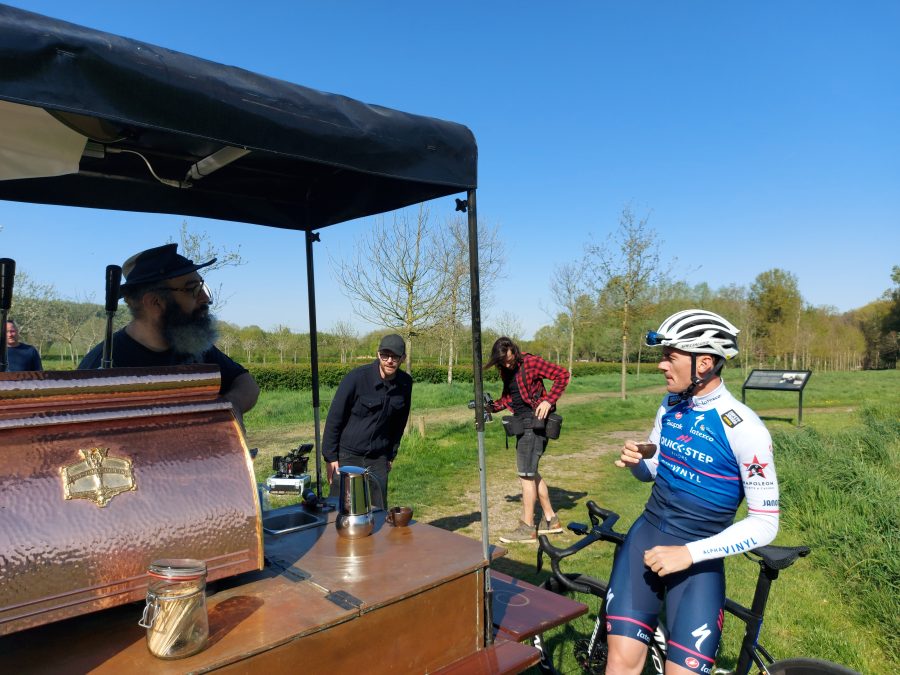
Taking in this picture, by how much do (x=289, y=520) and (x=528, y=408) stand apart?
11.9 ft

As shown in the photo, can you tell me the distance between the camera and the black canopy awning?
4.59 ft

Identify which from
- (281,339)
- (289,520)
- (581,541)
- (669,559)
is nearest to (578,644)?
(581,541)

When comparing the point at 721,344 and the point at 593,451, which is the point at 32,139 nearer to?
the point at 721,344

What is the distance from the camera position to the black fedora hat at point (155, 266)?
2490 millimetres

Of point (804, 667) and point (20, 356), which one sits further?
point (20, 356)

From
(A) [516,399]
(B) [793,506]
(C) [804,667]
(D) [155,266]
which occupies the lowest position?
(B) [793,506]

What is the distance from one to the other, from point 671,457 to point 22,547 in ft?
7.56

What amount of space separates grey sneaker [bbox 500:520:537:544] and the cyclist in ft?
11.3

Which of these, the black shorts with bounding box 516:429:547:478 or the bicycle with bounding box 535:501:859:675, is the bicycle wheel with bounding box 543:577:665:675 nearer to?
the bicycle with bounding box 535:501:859:675

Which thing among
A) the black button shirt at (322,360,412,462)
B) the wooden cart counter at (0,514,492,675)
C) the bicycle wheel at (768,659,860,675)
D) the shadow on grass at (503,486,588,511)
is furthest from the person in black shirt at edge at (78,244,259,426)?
the shadow on grass at (503,486,588,511)

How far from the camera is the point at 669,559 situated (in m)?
2.18

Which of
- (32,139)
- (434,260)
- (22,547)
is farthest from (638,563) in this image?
(434,260)

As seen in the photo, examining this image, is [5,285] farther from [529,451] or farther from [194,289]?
[529,451]

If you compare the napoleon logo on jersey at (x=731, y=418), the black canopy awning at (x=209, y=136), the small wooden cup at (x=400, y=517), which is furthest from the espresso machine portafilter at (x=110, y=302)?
the napoleon logo on jersey at (x=731, y=418)
